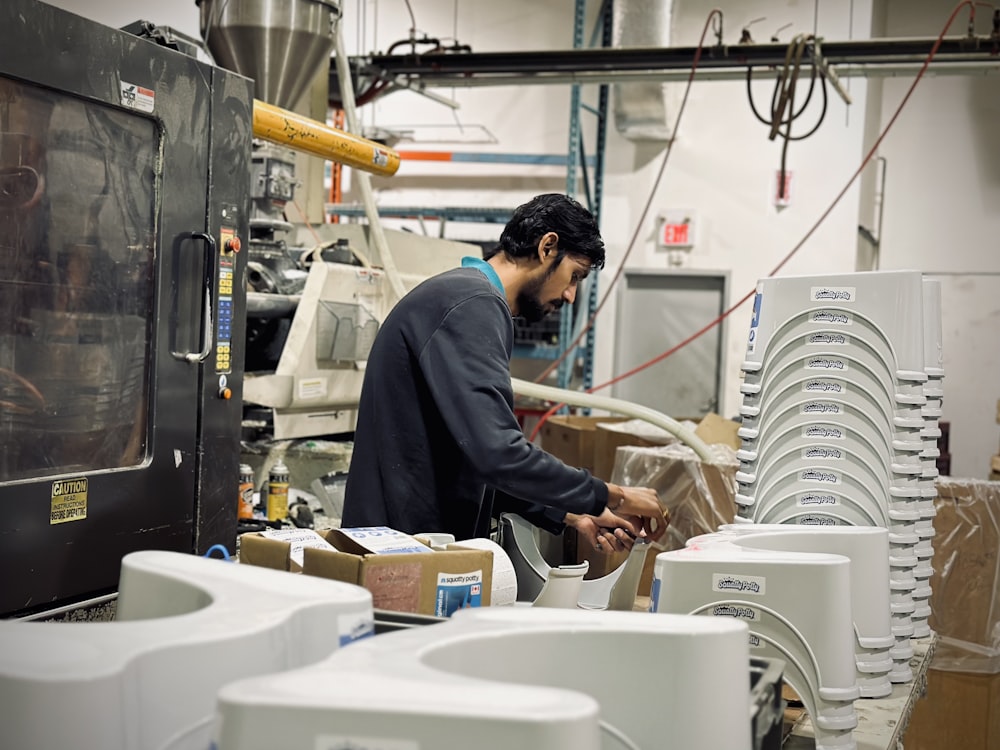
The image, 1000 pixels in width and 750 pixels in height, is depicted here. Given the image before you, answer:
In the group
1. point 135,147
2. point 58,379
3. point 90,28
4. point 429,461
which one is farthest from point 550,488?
point 90,28

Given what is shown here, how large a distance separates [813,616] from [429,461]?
764 millimetres

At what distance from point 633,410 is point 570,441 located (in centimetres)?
72

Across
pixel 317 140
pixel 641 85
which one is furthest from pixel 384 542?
pixel 641 85

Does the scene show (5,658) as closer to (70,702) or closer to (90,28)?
(70,702)

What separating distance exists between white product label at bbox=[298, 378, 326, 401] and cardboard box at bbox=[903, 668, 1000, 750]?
1974 mm

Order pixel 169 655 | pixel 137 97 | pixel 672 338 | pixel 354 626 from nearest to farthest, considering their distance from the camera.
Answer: pixel 169 655 < pixel 354 626 < pixel 137 97 < pixel 672 338

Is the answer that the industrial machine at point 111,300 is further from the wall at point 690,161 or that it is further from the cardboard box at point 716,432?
the wall at point 690,161

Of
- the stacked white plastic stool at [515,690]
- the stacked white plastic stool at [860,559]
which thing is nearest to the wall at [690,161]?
the stacked white plastic stool at [860,559]

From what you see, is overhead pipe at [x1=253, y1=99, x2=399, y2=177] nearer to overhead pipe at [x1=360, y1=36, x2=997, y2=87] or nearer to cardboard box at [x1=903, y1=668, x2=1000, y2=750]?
overhead pipe at [x1=360, y1=36, x2=997, y2=87]

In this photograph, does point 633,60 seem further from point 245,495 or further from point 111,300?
point 111,300

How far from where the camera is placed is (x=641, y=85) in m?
6.05

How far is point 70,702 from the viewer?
2.80ft

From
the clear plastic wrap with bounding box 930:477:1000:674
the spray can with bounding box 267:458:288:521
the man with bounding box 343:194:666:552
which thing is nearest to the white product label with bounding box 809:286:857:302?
the man with bounding box 343:194:666:552

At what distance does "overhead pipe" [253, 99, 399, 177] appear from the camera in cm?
252
